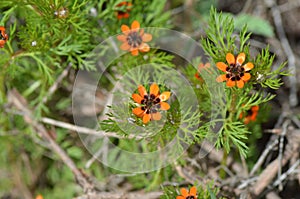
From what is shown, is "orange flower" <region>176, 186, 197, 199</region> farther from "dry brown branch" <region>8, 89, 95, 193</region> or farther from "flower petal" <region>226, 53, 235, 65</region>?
"dry brown branch" <region>8, 89, 95, 193</region>

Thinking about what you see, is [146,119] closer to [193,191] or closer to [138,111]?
[138,111]

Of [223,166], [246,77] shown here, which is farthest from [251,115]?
[246,77]

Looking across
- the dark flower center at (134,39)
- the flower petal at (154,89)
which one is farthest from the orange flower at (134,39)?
the flower petal at (154,89)

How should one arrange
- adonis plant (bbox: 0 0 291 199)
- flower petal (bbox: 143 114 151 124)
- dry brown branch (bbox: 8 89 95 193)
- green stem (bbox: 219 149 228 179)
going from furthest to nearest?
dry brown branch (bbox: 8 89 95 193), green stem (bbox: 219 149 228 179), adonis plant (bbox: 0 0 291 199), flower petal (bbox: 143 114 151 124)

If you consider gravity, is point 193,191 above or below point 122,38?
below

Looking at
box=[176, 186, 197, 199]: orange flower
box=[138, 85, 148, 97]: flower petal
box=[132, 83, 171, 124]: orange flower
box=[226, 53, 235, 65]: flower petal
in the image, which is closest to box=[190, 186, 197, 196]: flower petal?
box=[176, 186, 197, 199]: orange flower

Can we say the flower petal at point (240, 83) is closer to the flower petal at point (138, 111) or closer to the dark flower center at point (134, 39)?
the flower petal at point (138, 111)

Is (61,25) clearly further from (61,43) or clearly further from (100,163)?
(100,163)
